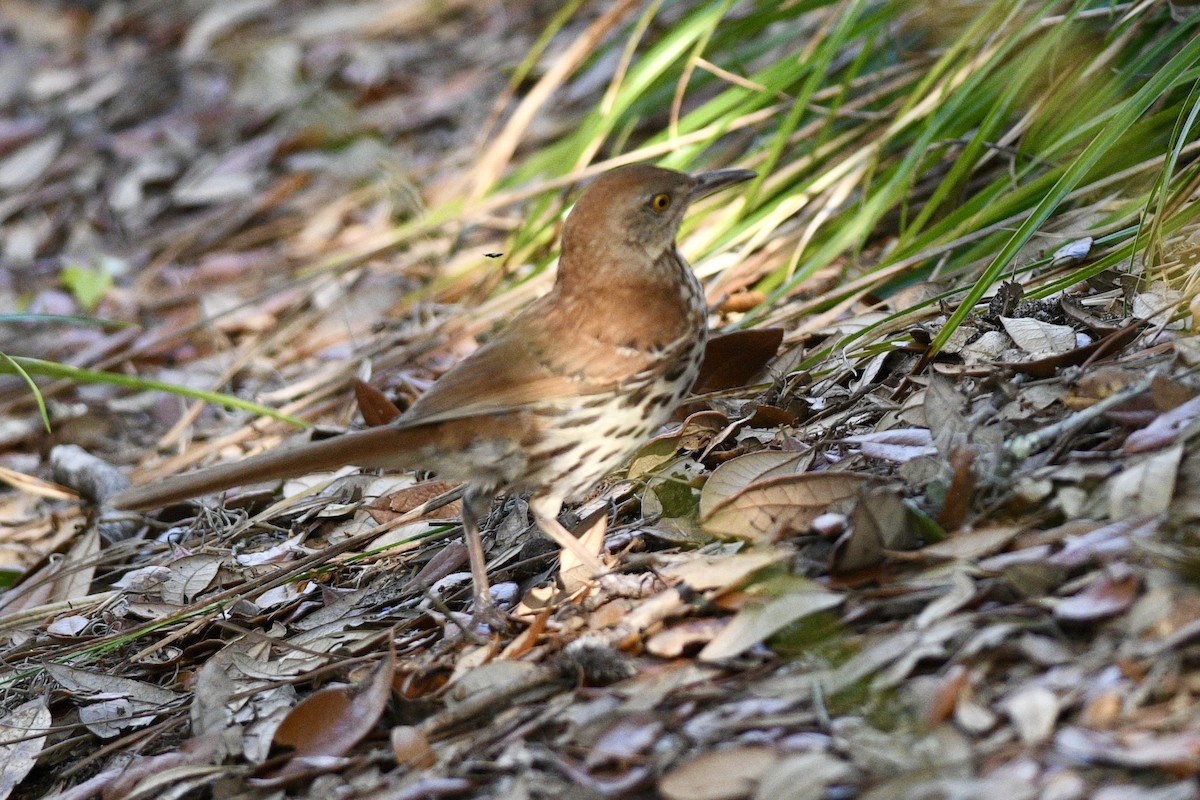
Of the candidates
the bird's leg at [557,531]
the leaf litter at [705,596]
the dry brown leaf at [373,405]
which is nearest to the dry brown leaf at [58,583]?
the leaf litter at [705,596]

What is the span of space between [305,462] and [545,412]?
1.99 feet

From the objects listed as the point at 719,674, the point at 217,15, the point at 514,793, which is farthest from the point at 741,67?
the point at 217,15

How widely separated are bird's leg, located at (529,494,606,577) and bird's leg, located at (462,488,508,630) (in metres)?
0.14

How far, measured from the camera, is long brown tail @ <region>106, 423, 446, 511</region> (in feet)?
9.85

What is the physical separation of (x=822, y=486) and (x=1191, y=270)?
1133 millimetres

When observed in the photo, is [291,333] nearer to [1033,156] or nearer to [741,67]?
[741,67]

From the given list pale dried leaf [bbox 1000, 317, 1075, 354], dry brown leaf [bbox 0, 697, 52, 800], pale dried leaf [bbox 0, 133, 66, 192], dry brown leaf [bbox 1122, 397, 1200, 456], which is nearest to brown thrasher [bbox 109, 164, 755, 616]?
dry brown leaf [bbox 0, 697, 52, 800]

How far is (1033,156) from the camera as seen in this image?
158 inches

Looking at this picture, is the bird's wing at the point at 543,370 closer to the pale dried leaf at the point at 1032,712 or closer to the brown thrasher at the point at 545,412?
the brown thrasher at the point at 545,412

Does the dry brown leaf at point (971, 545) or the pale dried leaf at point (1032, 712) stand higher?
the dry brown leaf at point (971, 545)

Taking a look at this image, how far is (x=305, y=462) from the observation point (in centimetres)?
306

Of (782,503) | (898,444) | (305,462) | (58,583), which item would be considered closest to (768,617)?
(782,503)

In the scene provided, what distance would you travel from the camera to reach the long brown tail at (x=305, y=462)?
118 inches

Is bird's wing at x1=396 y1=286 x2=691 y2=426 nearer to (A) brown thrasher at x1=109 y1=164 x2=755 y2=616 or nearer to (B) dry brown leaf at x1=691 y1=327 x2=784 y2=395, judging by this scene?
(A) brown thrasher at x1=109 y1=164 x2=755 y2=616
